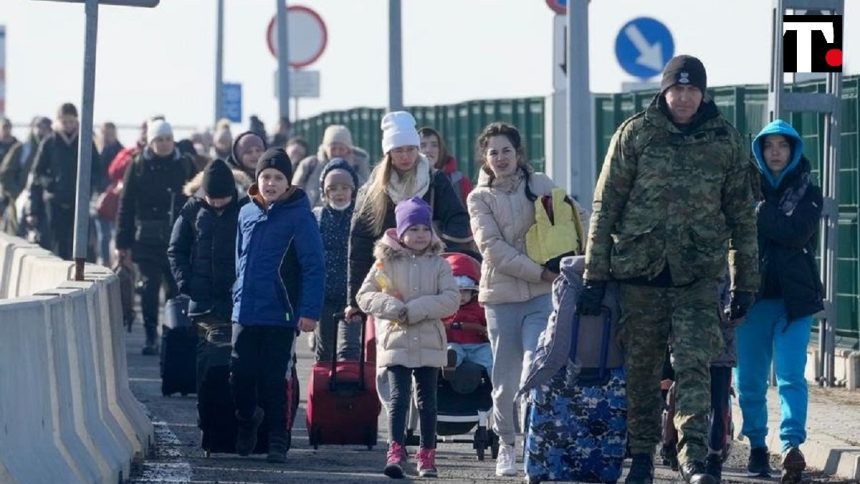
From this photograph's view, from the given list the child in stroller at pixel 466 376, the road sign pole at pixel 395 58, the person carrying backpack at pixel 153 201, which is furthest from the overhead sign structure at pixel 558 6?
the child in stroller at pixel 466 376

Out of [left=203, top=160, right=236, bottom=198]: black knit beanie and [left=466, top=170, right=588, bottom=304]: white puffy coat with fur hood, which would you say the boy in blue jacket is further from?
[left=203, top=160, right=236, bottom=198]: black knit beanie

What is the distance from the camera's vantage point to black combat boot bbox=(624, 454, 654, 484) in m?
12.7

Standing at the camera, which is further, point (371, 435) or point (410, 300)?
point (371, 435)

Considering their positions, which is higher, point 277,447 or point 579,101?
point 579,101

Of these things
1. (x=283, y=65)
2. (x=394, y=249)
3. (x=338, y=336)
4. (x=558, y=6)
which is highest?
(x=283, y=65)

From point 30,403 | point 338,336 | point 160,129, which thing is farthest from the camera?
point 160,129

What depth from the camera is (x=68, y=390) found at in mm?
12289

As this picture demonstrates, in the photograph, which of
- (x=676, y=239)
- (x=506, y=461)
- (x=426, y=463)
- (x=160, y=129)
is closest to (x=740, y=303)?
(x=676, y=239)

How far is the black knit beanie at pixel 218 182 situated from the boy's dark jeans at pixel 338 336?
0.94 m

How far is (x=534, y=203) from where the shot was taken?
14.2 meters

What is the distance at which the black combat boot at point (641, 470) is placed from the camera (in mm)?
12703

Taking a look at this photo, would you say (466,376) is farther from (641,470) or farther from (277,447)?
(641,470)

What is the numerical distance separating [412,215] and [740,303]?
81.2 inches

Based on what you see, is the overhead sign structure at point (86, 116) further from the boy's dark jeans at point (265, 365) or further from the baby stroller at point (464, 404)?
the baby stroller at point (464, 404)
